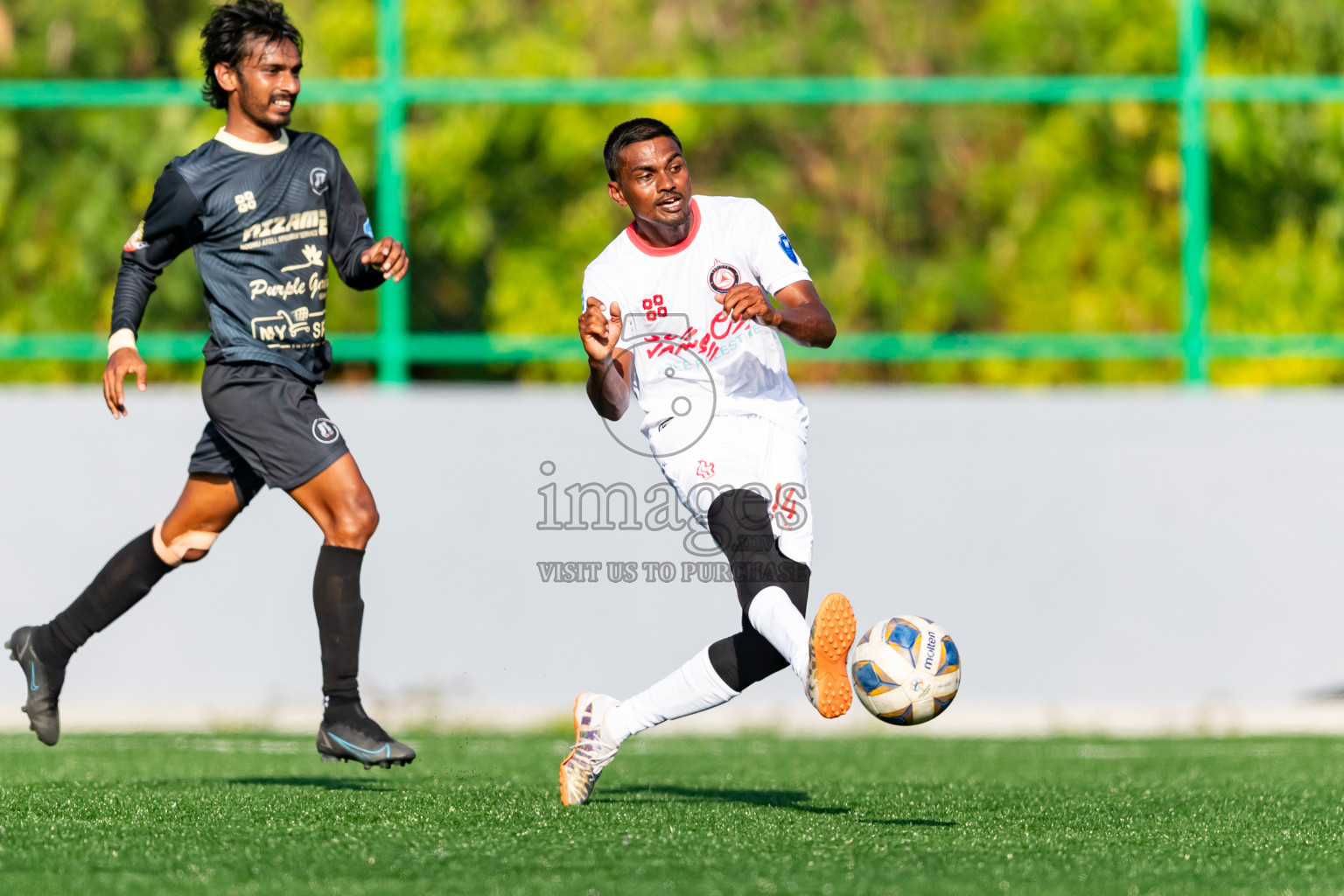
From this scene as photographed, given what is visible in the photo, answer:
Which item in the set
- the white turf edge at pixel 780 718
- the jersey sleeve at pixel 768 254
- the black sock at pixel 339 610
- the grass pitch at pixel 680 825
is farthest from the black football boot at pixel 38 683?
the white turf edge at pixel 780 718

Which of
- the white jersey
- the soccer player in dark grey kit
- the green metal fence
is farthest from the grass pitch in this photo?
the green metal fence

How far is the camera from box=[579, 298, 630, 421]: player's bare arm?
480 cm

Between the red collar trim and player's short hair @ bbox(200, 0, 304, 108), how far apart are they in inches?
46.1

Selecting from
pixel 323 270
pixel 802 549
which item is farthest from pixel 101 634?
pixel 802 549

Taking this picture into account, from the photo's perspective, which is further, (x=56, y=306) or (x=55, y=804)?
(x=56, y=306)

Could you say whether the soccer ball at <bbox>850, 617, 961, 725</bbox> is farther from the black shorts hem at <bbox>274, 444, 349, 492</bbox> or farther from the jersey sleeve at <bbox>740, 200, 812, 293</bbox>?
the black shorts hem at <bbox>274, 444, 349, 492</bbox>

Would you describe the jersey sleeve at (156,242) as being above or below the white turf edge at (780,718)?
above

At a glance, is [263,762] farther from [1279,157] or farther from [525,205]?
[1279,157]

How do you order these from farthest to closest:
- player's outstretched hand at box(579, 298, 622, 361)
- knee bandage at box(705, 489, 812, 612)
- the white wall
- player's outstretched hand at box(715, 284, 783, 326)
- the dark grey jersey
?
the white wall → the dark grey jersey → knee bandage at box(705, 489, 812, 612) → player's outstretched hand at box(579, 298, 622, 361) → player's outstretched hand at box(715, 284, 783, 326)

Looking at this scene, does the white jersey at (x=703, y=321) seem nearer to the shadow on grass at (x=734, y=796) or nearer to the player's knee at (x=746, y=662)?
the player's knee at (x=746, y=662)

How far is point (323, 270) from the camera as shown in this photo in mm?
5617

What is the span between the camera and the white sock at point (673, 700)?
200 inches

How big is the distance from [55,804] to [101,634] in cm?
377

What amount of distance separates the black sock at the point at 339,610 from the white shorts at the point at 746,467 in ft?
3.33
